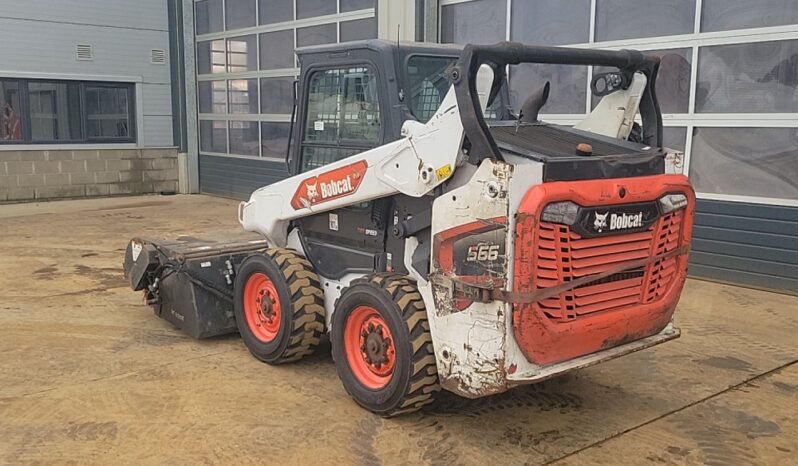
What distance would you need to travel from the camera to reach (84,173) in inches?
591

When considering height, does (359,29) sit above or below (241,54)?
above

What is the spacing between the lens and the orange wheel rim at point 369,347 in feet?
13.8

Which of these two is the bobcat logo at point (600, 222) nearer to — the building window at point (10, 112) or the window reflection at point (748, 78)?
the window reflection at point (748, 78)

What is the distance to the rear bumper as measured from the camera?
11.9 ft

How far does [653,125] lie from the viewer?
4527 millimetres

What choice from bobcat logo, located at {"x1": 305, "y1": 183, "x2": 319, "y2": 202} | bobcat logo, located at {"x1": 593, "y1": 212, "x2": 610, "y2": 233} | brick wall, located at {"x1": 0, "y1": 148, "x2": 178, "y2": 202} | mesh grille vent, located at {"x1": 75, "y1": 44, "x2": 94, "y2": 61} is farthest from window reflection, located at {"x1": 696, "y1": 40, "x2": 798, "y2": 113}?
mesh grille vent, located at {"x1": 75, "y1": 44, "x2": 94, "y2": 61}

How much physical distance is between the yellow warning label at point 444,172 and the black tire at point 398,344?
0.67m

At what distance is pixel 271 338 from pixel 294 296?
547mm

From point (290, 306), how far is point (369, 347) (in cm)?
79

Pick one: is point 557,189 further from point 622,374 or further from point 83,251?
point 83,251

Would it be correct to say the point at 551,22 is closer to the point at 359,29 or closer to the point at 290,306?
the point at 359,29

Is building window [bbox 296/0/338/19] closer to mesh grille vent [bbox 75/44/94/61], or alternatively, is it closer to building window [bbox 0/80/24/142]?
mesh grille vent [bbox 75/44/94/61]

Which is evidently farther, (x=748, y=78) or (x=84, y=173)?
(x=84, y=173)

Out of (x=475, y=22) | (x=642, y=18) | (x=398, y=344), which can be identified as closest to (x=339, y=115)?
(x=398, y=344)
